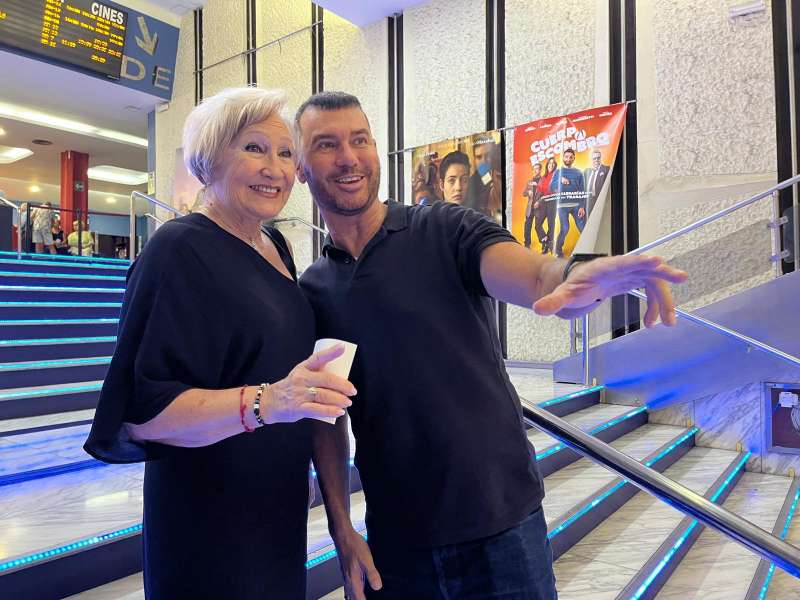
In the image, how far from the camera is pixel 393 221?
1245 millimetres

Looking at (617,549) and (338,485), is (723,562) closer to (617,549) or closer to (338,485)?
(617,549)

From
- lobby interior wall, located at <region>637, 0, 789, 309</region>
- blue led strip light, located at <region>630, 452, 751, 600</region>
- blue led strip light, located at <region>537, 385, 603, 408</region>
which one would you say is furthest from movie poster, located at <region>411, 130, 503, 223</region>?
blue led strip light, located at <region>630, 452, 751, 600</region>

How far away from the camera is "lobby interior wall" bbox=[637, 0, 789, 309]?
3.99 m

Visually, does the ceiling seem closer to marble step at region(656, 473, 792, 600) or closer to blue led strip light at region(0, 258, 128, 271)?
blue led strip light at region(0, 258, 128, 271)

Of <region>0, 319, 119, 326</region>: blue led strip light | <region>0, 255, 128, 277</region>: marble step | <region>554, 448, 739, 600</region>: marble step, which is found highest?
<region>0, 255, 128, 277</region>: marble step

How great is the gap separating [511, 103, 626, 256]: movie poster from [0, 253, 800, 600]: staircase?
1563 mm

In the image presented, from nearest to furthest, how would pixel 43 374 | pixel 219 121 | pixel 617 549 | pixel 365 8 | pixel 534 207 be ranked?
pixel 219 121
pixel 617 549
pixel 43 374
pixel 534 207
pixel 365 8

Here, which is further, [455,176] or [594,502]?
[455,176]

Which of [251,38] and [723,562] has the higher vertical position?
[251,38]

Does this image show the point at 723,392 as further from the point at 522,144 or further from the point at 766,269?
the point at 522,144

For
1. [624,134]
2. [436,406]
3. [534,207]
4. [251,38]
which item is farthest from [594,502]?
[251,38]

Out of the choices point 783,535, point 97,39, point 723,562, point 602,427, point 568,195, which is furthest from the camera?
point 97,39

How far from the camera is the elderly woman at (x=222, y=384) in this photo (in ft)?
2.99

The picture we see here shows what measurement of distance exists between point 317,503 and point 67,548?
3.21ft
